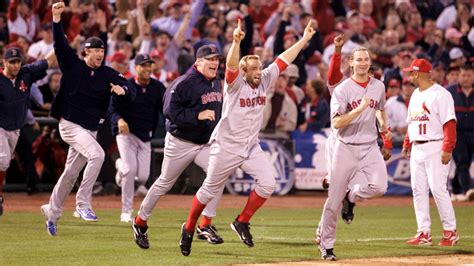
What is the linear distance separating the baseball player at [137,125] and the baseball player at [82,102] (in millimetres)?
860

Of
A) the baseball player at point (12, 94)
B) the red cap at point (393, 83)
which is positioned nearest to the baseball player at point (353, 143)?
the baseball player at point (12, 94)

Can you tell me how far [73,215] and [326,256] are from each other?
229 inches

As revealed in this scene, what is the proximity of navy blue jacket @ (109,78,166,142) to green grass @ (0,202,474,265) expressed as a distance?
1302 millimetres

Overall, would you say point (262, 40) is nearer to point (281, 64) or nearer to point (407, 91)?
point (407, 91)

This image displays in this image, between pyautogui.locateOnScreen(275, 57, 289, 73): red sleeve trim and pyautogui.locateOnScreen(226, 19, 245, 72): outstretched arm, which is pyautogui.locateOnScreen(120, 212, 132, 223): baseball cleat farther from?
pyautogui.locateOnScreen(226, 19, 245, 72): outstretched arm

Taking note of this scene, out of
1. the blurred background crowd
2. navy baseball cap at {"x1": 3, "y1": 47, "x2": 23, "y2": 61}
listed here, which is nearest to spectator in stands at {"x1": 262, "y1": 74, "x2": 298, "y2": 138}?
the blurred background crowd

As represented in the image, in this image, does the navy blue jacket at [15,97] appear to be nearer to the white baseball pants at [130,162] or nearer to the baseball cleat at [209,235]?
the white baseball pants at [130,162]

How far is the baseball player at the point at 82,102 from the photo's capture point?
1408cm

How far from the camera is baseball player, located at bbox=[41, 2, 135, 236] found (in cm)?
1408

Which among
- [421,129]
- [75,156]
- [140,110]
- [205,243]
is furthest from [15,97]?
[421,129]

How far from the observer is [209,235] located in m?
12.6

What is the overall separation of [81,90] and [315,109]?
7.83m

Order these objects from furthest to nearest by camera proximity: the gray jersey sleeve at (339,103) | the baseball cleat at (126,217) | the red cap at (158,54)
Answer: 1. the red cap at (158,54)
2. the baseball cleat at (126,217)
3. the gray jersey sleeve at (339,103)

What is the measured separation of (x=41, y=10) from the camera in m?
22.8
